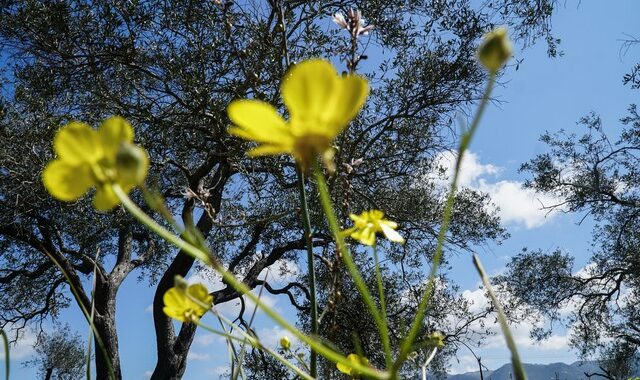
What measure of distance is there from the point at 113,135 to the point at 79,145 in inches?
1.3

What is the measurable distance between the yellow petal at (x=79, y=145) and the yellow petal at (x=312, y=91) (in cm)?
21

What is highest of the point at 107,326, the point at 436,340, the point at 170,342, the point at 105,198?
the point at 107,326

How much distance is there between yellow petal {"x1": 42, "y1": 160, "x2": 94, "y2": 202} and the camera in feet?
1.69

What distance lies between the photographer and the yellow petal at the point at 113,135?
0.50 meters

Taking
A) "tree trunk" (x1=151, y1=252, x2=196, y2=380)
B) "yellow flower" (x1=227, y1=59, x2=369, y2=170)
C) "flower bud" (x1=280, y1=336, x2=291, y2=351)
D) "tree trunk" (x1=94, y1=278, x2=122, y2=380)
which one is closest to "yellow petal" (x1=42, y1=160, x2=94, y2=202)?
"yellow flower" (x1=227, y1=59, x2=369, y2=170)

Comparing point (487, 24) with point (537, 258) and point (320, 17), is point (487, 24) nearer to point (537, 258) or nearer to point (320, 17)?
point (320, 17)

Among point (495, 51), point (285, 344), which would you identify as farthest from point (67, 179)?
point (285, 344)

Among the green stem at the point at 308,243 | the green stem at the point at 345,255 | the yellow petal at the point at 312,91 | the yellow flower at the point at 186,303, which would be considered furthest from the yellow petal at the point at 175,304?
the yellow petal at the point at 312,91

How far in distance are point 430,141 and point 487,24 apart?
197cm

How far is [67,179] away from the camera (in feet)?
1.71

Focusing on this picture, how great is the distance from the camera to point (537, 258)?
42.8ft

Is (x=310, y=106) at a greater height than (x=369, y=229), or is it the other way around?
(x=369, y=229)

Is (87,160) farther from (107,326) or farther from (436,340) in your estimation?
(107,326)

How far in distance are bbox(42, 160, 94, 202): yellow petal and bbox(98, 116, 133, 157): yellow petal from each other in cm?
3
